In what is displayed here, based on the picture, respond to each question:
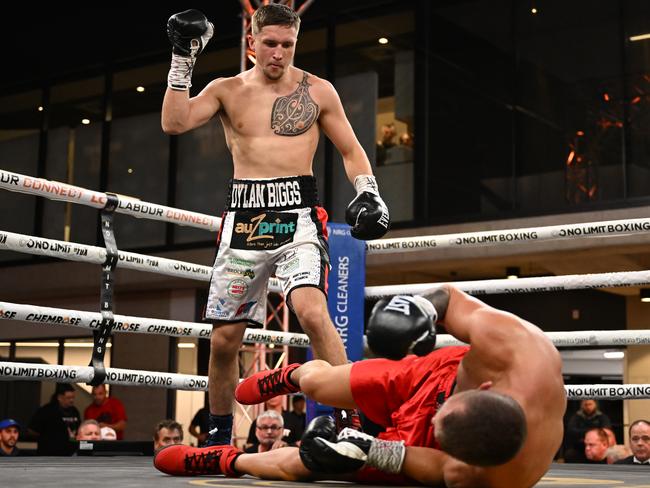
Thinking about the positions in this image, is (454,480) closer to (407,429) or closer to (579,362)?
(407,429)

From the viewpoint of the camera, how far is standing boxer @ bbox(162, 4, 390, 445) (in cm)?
292

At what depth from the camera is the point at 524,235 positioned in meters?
3.86

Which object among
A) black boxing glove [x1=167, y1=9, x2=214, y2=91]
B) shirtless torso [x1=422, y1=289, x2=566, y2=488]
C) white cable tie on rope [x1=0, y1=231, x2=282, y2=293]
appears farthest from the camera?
white cable tie on rope [x1=0, y1=231, x2=282, y2=293]

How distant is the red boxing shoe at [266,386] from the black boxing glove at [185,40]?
0.93 metres

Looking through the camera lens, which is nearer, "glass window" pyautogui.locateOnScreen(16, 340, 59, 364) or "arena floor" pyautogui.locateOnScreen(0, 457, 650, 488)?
"arena floor" pyautogui.locateOnScreen(0, 457, 650, 488)

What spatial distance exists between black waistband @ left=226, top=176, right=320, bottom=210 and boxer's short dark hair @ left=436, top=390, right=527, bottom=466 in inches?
50.7

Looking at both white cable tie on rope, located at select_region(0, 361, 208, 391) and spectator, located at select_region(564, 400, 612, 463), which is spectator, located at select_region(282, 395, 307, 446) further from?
white cable tie on rope, located at select_region(0, 361, 208, 391)

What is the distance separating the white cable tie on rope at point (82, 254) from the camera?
333cm

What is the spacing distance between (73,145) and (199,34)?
1002 centimetres

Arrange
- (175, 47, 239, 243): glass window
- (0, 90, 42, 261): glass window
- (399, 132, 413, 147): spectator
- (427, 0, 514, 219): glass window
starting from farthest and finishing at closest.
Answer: (0, 90, 42, 261): glass window → (175, 47, 239, 243): glass window → (399, 132, 413, 147): spectator → (427, 0, 514, 219): glass window

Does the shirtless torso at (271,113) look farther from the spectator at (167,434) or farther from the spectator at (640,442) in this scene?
the spectator at (640,442)

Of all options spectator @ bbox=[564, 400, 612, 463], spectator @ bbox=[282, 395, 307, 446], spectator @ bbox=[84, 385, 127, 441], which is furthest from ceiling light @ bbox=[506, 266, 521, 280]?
spectator @ bbox=[84, 385, 127, 441]

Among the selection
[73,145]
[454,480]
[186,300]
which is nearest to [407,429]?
[454,480]

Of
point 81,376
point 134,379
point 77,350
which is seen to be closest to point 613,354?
point 77,350
